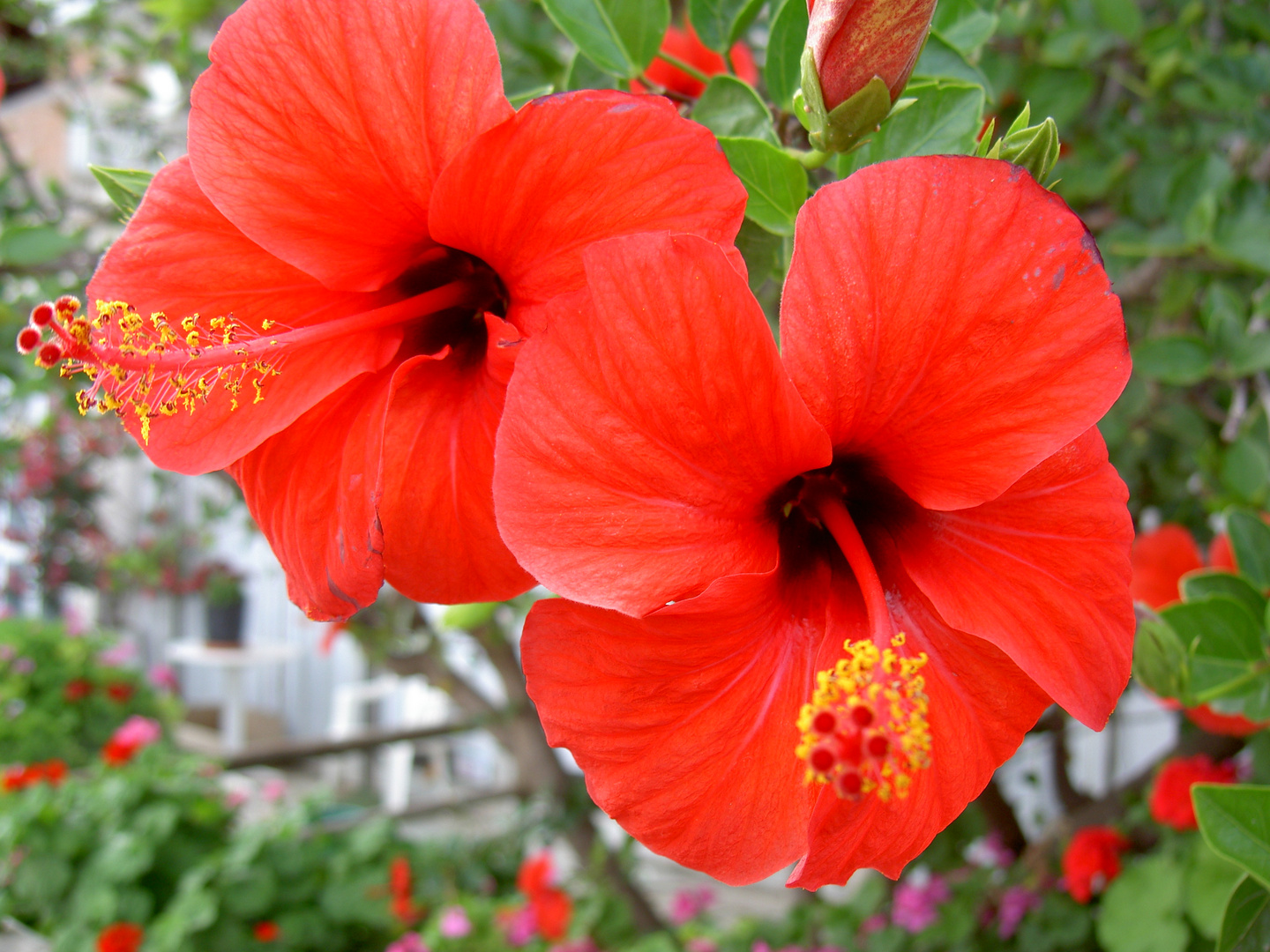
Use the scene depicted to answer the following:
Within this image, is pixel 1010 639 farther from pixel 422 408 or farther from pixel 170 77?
pixel 170 77

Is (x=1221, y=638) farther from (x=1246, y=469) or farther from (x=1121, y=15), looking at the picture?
(x=1121, y=15)

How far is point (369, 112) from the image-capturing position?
1.60 feet

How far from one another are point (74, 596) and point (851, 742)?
9250 mm

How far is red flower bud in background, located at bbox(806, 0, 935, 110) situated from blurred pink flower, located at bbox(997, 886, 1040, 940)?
2.05m

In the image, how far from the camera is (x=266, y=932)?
2.64 m

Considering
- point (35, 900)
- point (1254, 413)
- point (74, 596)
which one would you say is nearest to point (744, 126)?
point (1254, 413)

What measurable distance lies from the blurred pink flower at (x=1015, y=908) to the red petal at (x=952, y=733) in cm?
186

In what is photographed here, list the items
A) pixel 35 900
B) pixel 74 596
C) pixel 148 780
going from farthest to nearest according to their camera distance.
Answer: pixel 74 596
pixel 148 780
pixel 35 900

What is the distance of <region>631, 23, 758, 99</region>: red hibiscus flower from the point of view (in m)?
0.88

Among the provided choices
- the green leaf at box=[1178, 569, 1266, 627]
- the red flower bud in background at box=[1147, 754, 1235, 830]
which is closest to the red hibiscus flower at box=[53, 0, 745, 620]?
the green leaf at box=[1178, 569, 1266, 627]

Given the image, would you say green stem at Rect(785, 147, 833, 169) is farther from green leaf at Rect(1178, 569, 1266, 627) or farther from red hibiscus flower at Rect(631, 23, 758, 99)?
green leaf at Rect(1178, 569, 1266, 627)

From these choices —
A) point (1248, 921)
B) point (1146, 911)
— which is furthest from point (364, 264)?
point (1146, 911)

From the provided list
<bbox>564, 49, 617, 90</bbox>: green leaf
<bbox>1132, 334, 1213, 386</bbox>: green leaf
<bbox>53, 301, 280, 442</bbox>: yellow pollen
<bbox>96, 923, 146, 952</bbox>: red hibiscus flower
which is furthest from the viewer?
<bbox>96, 923, 146, 952</bbox>: red hibiscus flower

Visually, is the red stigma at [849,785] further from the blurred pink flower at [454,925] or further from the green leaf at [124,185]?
the blurred pink flower at [454,925]
